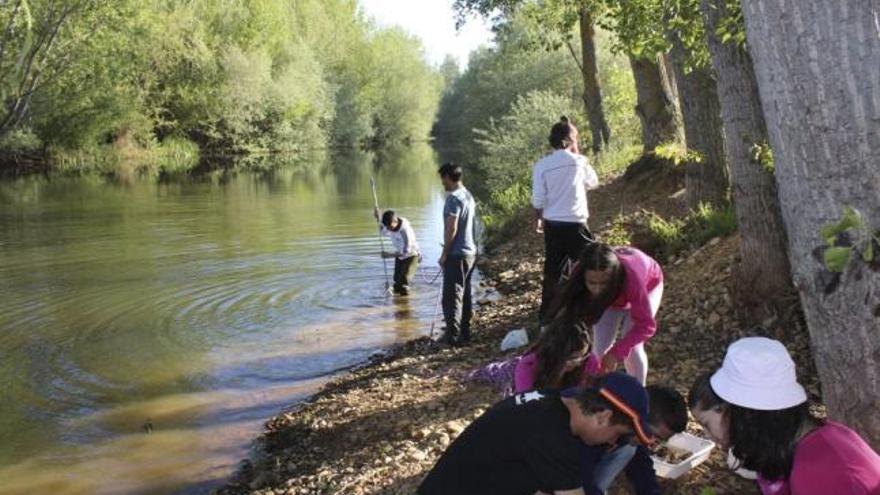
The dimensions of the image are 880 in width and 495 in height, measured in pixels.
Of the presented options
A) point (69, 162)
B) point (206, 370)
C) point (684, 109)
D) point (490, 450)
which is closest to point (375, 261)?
point (206, 370)

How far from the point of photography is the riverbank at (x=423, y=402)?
16.6 ft

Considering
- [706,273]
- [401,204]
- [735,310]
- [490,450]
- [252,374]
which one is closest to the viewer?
[490,450]

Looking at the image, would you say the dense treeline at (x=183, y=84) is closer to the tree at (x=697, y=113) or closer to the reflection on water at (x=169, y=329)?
the reflection on water at (x=169, y=329)

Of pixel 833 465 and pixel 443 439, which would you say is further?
pixel 443 439

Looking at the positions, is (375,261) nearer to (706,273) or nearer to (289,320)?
(289,320)

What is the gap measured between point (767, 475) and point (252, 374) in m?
6.57

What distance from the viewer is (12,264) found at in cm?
1464

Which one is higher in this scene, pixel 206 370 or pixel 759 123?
pixel 759 123

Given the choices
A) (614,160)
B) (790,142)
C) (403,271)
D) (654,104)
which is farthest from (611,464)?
(614,160)

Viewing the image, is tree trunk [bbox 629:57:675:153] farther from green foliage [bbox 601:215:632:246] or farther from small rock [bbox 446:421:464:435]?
small rock [bbox 446:421:464:435]

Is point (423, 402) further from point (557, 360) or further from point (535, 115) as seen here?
point (535, 115)

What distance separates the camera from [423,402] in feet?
20.6

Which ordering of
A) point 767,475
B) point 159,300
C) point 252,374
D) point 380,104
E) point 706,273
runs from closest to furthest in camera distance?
point 767,475, point 706,273, point 252,374, point 159,300, point 380,104

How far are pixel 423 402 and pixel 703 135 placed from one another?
4.32 m
